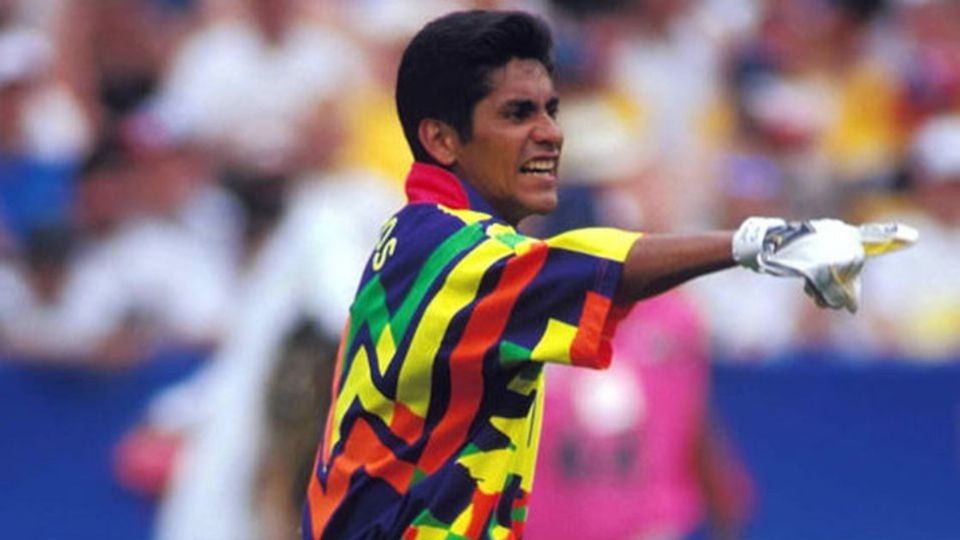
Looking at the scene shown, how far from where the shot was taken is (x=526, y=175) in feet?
15.7

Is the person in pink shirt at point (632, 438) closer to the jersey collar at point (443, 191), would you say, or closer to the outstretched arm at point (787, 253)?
the jersey collar at point (443, 191)

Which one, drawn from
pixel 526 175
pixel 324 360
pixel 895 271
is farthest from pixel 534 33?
pixel 895 271

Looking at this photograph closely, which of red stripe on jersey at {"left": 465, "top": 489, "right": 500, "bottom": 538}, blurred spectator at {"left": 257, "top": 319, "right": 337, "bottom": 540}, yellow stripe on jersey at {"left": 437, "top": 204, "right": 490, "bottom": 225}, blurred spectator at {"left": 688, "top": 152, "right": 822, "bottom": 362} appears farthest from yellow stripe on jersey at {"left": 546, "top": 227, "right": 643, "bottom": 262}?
blurred spectator at {"left": 688, "top": 152, "right": 822, "bottom": 362}

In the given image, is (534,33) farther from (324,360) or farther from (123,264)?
(123,264)

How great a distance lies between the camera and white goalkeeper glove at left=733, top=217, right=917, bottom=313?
406 centimetres

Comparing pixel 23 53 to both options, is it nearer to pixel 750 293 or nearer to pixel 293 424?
pixel 750 293

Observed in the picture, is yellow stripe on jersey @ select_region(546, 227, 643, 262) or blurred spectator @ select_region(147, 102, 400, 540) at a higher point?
yellow stripe on jersey @ select_region(546, 227, 643, 262)

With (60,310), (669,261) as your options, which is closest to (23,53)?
(60,310)

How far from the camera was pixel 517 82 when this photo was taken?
4.76m

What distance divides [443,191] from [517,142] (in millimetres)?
181

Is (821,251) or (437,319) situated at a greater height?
(821,251)

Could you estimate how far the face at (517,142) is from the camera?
475 cm

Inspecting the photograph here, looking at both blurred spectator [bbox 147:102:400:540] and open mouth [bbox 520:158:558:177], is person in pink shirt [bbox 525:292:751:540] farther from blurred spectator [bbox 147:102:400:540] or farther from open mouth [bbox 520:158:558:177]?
open mouth [bbox 520:158:558:177]

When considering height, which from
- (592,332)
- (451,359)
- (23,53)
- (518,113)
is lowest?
(451,359)
